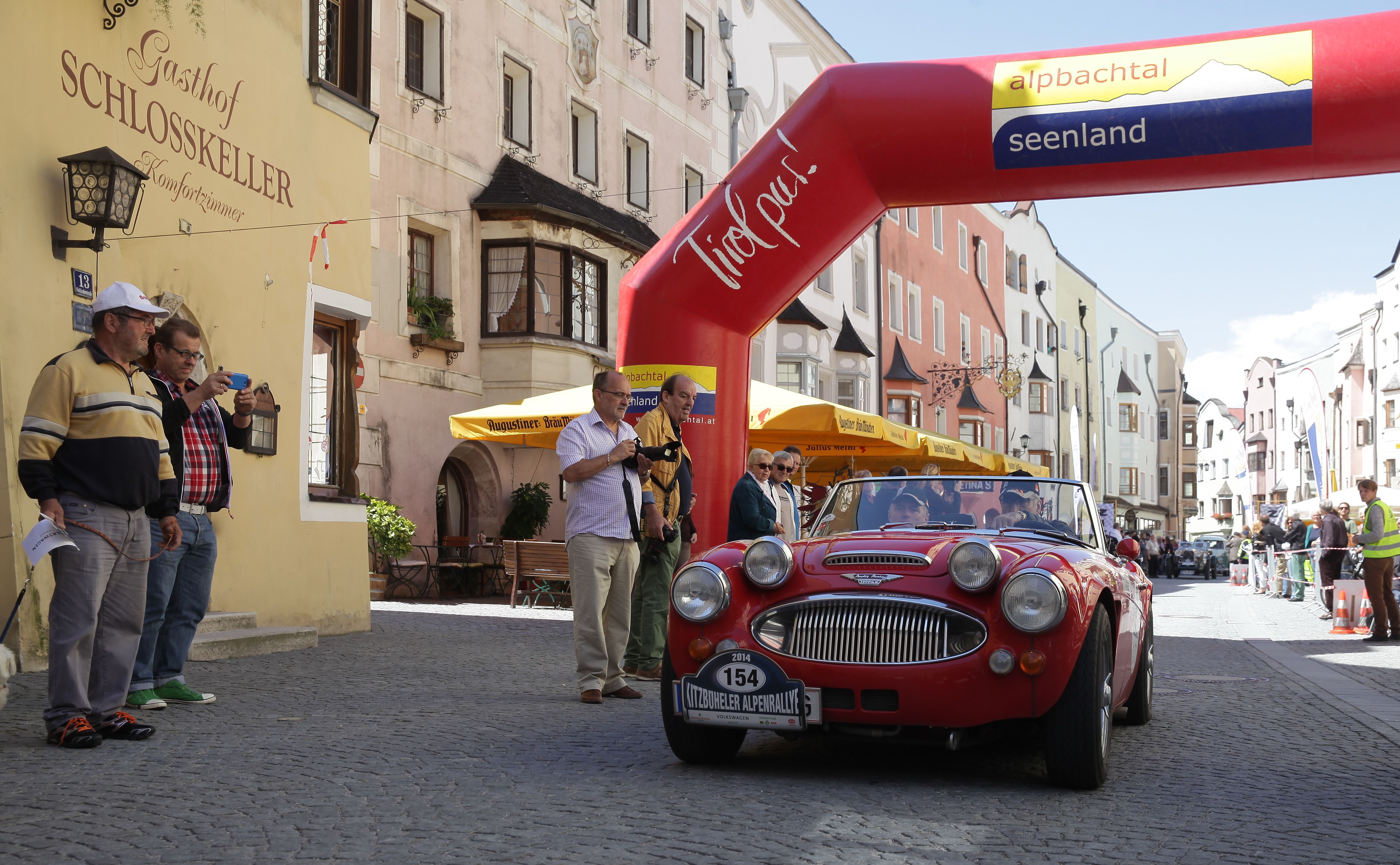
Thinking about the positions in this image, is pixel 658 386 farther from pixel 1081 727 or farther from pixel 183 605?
pixel 1081 727

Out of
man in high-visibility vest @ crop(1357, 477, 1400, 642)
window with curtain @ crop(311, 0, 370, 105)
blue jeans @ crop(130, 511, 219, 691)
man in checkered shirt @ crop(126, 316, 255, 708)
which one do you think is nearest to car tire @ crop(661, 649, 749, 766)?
man in checkered shirt @ crop(126, 316, 255, 708)

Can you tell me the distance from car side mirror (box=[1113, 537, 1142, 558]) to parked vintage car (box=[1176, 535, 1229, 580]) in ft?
158

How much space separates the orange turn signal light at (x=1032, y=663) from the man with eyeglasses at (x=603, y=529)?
3122mm

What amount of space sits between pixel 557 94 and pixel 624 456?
60.1ft

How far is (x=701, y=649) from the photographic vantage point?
230 inches

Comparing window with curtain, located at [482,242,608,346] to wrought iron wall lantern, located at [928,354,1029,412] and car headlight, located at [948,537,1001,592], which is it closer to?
car headlight, located at [948,537,1001,592]

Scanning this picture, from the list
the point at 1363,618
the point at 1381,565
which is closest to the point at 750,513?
the point at 1381,565

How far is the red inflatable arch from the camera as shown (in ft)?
32.0

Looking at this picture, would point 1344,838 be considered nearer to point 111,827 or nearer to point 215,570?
point 111,827

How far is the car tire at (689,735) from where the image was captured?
5898 mm

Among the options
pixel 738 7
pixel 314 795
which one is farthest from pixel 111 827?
pixel 738 7

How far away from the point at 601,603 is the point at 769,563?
2471 mm

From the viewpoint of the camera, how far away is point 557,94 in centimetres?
2512

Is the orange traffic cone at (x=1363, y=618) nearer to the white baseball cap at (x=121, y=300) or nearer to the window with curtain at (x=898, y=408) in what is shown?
the white baseball cap at (x=121, y=300)
